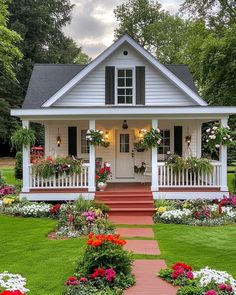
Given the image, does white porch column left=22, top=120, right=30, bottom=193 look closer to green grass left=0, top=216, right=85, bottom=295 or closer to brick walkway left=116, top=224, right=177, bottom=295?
green grass left=0, top=216, right=85, bottom=295

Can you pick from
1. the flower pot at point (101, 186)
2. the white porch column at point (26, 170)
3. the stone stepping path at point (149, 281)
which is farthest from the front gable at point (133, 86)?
the stone stepping path at point (149, 281)

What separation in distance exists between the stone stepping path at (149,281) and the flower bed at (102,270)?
16cm

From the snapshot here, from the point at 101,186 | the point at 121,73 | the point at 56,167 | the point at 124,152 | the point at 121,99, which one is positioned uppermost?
the point at 121,73

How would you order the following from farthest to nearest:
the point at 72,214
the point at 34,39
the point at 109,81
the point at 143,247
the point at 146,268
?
the point at 34,39, the point at 109,81, the point at 72,214, the point at 143,247, the point at 146,268

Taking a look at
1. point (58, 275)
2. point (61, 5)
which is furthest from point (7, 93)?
point (58, 275)

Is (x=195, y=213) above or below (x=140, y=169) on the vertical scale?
below

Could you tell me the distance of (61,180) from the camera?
1415cm

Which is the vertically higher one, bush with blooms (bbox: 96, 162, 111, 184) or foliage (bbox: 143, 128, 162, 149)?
foliage (bbox: 143, 128, 162, 149)

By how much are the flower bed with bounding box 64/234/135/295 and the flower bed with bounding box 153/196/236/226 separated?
4.57 metres

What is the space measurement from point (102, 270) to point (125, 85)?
10144 millimetres

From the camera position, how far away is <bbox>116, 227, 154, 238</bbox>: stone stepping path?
1006cm

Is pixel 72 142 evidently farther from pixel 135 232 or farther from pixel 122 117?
pixel 135 232

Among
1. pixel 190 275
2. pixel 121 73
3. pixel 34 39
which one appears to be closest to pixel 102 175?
pixel 121 73

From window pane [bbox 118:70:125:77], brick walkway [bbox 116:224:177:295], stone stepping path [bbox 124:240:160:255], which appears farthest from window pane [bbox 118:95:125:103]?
stone stepping path [bbox 124:240:160:255]
